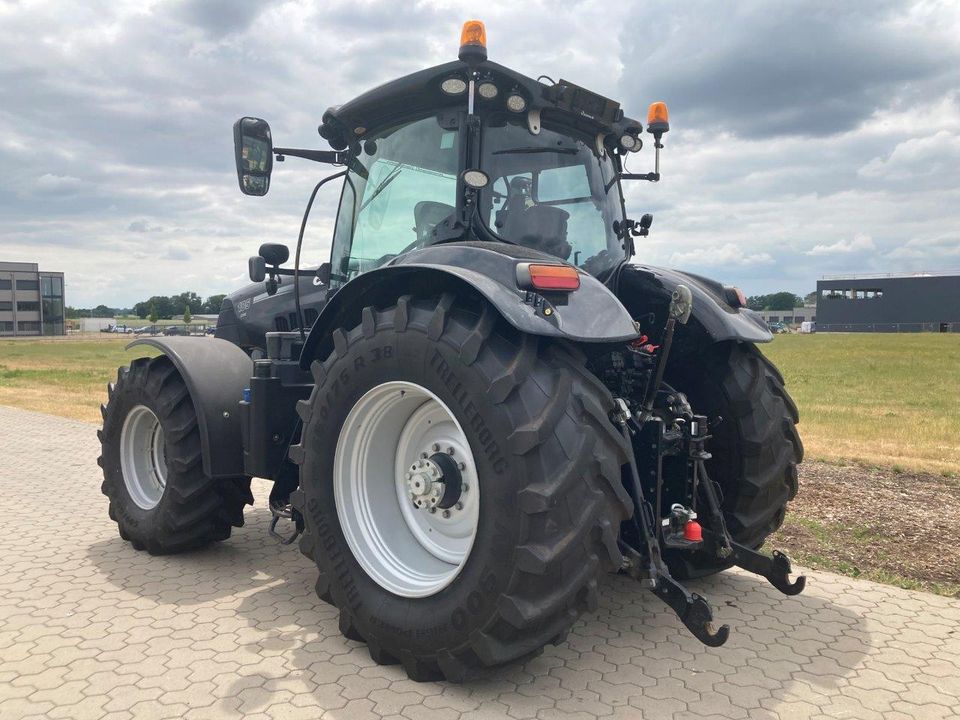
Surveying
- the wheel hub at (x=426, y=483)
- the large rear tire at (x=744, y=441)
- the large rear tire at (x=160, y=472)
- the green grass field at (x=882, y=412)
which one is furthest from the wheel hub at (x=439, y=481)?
the green grass field at (x=882, y=412)

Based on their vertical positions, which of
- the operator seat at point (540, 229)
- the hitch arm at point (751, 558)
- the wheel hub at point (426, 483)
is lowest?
the hitch arm at point (751, 558)

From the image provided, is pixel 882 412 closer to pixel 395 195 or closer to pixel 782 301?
pixel 395 195

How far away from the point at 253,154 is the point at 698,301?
2659 millimetres

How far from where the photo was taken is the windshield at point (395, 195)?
3.82 metres

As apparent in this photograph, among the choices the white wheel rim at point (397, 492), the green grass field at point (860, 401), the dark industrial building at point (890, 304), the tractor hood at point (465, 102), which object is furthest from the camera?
the dark industrial building at point (890, 304)

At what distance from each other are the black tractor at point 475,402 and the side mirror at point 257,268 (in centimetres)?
1

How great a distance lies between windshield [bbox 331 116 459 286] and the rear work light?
96cm

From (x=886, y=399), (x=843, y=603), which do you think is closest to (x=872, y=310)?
(x=886, y=399)

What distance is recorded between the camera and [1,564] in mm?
4699

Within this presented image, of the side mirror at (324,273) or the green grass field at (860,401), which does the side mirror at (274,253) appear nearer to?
the side mirror at (324,273)

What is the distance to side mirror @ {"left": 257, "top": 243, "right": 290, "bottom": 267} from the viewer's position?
4715mm

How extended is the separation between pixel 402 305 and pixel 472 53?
124 cm

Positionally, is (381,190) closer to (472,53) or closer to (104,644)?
(472,53)

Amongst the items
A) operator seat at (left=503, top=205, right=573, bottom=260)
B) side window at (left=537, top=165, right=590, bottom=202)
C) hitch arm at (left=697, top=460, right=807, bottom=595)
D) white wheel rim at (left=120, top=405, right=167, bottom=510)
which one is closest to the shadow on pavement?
hitch arm at (left=697, top=460, right=807, bottom=595)
